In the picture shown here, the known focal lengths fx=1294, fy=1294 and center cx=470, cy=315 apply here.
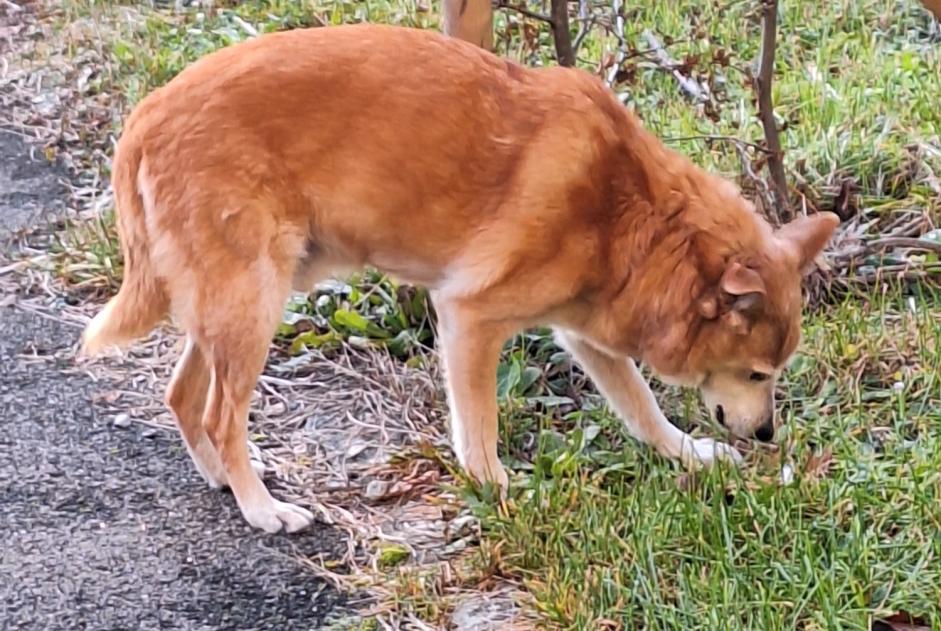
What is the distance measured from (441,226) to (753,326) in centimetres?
92

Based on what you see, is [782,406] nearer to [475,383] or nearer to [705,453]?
[705,453]

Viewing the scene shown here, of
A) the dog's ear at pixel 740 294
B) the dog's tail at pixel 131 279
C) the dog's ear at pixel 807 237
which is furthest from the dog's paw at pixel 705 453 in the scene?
the dog's tail at pixel 131 279

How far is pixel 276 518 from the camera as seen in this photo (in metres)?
3.63

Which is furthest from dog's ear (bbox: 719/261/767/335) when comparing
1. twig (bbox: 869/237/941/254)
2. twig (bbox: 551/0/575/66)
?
twig (bbox: 551/0/575/66)

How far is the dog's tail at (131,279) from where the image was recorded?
3.52 meters

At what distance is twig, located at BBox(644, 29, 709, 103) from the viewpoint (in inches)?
201

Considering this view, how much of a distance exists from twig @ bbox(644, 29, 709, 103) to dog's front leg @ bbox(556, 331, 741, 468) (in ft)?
4.47

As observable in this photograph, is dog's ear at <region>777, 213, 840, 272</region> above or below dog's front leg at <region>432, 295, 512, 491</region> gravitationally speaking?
above

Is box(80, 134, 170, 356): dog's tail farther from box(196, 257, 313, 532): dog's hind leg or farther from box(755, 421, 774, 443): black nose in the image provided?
box(755, 421, 774, 443): black nose

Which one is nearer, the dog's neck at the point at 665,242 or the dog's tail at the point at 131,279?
the dog's tail at the point at 131,279

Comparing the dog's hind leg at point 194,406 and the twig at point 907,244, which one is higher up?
the twig at point 907,244

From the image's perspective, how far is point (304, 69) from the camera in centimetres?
352

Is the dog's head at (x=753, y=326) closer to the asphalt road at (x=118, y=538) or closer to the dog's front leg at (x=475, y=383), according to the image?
the dog's front leg at (x=475, y=383)

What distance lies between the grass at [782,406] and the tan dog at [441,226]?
0.91 feet
